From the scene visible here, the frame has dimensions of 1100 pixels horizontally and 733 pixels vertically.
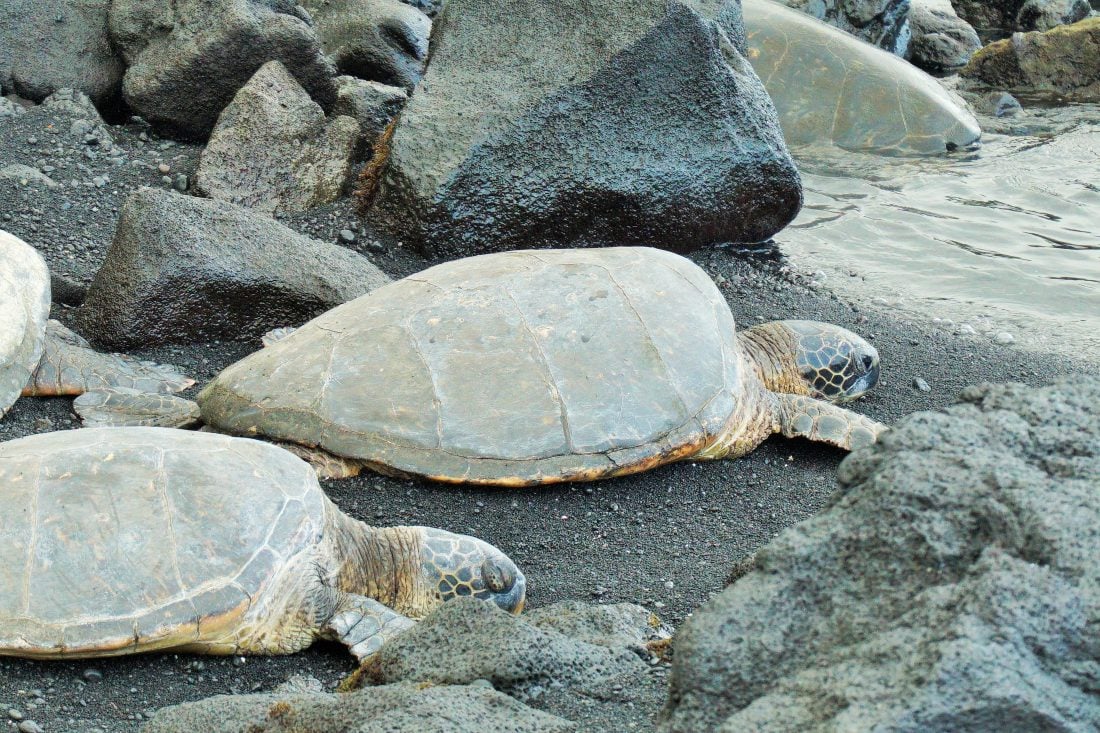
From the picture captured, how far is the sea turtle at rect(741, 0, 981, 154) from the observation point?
10305 millimetres

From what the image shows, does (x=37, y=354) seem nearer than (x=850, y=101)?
Yes

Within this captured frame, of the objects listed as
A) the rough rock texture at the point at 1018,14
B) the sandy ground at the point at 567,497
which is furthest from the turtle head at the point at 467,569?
the rough rock texture at the point at 1018,14

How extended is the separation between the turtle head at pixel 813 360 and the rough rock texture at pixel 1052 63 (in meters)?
8.89

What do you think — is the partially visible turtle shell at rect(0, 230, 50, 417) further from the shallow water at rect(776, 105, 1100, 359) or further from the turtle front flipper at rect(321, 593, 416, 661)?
the shallow water at rect(776, 105, 1100, 359)

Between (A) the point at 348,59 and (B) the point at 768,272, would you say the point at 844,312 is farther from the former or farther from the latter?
(A) the point at 348,59

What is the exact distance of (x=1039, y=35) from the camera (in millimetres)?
13312

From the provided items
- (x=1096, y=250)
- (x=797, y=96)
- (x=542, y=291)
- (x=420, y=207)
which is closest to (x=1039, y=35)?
(x=797, y=96)

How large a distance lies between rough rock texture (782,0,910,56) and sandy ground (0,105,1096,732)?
7532 millimetres

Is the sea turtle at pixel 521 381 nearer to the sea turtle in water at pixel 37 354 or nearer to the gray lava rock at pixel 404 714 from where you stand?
the sea turtle in water at pixel 37 354

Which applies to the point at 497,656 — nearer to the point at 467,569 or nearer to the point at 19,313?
the point at 467,569

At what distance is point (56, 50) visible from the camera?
24.4 ft

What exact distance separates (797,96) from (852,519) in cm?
918

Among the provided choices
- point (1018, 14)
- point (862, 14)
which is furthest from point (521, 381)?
point (1018, 14)

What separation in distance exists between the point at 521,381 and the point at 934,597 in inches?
104
